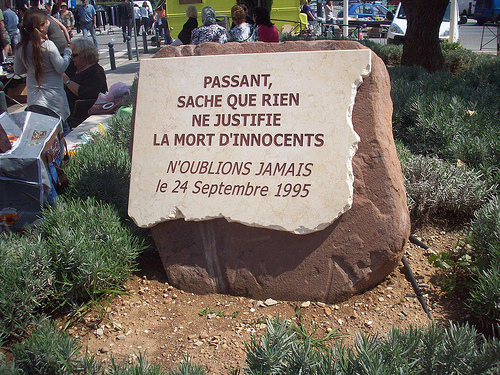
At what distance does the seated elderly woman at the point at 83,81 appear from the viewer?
20.2 ft

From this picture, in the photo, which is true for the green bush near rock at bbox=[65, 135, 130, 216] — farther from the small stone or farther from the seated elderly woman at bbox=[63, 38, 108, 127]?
the seated elderly woman at bbox=[63, 38, 108, 127]

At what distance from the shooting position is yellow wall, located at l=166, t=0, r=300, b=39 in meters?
15.3

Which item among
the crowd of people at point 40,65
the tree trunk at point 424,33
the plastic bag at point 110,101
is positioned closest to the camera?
the crowd of people at point 40,65

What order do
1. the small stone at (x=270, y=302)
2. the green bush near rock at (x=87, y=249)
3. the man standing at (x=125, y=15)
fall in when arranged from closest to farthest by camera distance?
1. the green bush near rock at (x=87, y=249)
2. the small stone at (x=270, y=302)
3. the man standing at (x=125, y=15)

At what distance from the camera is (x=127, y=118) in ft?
17.4

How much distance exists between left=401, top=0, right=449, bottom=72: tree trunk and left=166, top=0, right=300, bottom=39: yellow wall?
8.21 m

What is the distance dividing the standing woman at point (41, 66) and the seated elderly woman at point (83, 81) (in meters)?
0.78

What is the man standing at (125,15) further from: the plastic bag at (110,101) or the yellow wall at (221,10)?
the plastic bag at (110,101)

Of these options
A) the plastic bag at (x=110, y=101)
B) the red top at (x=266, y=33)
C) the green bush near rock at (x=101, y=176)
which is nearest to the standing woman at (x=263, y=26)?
the red top at (x=266, y=33)

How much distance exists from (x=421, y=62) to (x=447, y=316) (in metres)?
6.32

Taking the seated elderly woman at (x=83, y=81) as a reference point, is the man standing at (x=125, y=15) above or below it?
above

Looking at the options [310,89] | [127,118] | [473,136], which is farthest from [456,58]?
[310,89]

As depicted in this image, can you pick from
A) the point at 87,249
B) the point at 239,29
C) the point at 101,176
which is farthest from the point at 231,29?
the point at 87,249

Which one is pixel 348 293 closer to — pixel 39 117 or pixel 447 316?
pixel 447 316
